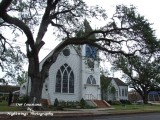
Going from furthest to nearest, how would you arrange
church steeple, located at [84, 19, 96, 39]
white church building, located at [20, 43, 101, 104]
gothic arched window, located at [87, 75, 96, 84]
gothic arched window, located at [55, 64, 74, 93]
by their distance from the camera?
gothic arched window, located at [87, 75, 96, 84] < gothic arched window, located at [55, 64, 74, 93] < white church building, located at [20, 43, 101, 104] < church steeple, located at [84, 19, 96, 39]

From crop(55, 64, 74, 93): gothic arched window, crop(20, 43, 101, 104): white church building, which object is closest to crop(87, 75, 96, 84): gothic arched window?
crop(20, 43, 101, 104): white church building

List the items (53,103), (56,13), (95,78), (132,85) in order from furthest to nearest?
(132,85) → (95,78) → (53,103) → (56,13)

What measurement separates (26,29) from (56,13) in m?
4.89

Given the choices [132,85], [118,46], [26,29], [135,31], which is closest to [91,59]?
[118,46]

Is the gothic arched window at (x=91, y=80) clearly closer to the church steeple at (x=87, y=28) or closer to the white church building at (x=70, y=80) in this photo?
the white church building at (x=70, y=80)

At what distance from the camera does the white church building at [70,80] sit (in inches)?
1394

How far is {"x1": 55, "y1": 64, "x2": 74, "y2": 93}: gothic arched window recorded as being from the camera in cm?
3612

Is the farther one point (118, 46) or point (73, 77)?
point (73, 77)

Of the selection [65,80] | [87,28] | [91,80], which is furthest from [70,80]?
[87,28]

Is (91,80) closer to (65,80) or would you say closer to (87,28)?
(65,80)

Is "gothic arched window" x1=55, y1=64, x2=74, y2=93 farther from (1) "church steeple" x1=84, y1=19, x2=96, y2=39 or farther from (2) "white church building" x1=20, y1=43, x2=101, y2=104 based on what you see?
(1) "church steeple" x1=84, y1=19, x2=96, y2=39

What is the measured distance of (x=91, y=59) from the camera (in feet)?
102

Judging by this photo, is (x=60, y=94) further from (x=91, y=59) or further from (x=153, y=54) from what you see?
(x=153, y=54)

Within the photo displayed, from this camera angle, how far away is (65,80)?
37.0 metres
